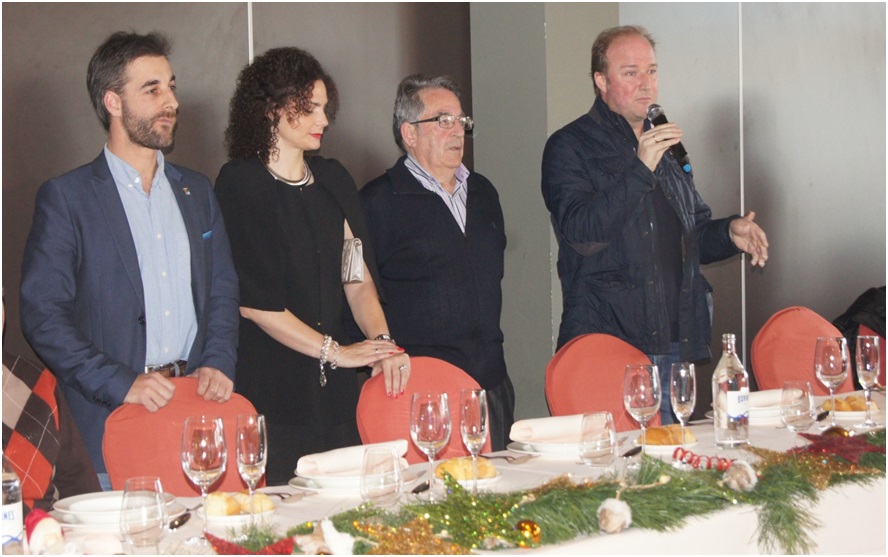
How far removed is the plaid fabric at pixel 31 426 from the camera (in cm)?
214

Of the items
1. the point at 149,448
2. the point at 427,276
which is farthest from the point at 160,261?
the point at 427,276

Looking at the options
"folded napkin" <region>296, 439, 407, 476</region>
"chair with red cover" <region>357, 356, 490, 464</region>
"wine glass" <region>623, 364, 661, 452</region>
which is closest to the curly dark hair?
"chair with red cover" <region>357, 356, 490, 464</region>

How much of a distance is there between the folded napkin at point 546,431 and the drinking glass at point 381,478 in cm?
74

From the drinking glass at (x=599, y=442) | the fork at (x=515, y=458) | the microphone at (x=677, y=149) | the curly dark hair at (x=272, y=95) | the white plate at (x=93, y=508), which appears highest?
the curly dark hair at (x=272, y=95)

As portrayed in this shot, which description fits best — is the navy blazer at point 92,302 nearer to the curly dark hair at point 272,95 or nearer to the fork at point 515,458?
the curly dark hair at point 272,95

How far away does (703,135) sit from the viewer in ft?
17.1

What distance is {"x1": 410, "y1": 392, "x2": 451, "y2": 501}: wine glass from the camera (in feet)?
6.31

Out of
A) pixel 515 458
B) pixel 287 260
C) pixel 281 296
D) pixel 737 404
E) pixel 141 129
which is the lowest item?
pixel 515 458

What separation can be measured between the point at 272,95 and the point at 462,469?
1.61 meters

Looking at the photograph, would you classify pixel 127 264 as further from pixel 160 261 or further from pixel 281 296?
pixel 281 296

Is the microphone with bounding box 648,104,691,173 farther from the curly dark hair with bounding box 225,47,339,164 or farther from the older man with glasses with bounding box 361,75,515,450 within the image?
the curly dark hair with bounding box 225,47,339,164

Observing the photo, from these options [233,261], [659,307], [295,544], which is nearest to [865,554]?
[295,544]

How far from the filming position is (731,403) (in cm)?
228

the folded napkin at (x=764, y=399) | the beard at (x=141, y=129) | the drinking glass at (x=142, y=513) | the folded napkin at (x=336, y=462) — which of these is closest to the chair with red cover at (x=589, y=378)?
the folded napkin at (x=764, y=399)
